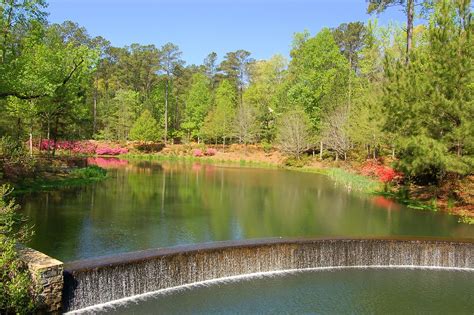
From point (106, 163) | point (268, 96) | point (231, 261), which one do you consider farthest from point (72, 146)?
point (231, 261)

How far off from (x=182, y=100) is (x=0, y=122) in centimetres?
5129

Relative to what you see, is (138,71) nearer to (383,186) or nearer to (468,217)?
(383,186)

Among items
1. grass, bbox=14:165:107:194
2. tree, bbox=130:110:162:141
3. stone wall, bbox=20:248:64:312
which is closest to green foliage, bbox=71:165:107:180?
grass, bbox=14:165:107:194

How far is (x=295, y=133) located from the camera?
55938mm

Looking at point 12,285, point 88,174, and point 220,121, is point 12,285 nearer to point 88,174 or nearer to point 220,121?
point 88,174

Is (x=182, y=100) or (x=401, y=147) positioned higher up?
(x=182, y=100)

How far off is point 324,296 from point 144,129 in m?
57.9

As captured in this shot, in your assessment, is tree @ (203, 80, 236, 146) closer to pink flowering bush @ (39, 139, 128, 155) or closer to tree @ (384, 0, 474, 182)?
pink flowering bush @ (39, 139, 128, 155)

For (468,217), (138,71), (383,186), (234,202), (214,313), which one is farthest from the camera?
(138,71)

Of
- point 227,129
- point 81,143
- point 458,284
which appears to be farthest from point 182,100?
point 458,284

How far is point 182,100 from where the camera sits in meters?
84.5

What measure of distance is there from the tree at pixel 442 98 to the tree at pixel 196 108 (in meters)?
51.7

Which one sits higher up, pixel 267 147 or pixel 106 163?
pixel 267 147

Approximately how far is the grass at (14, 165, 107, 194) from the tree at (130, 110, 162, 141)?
30.9 metres
